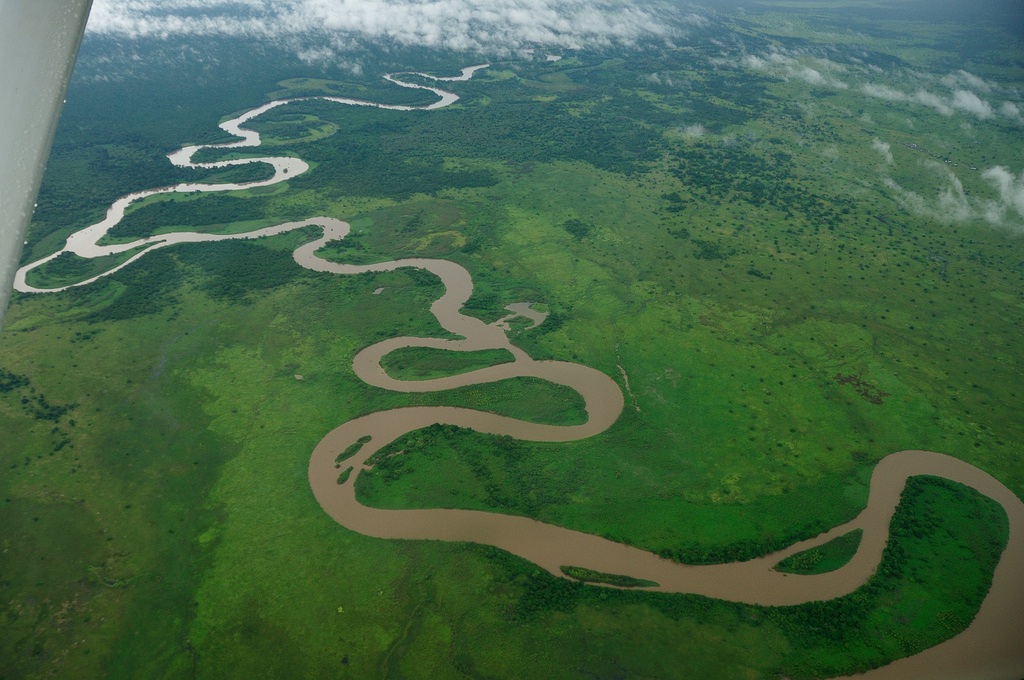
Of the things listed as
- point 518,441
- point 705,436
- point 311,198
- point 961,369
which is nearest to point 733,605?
point 705,436

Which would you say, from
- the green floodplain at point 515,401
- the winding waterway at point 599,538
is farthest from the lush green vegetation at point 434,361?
the winding waterway at point 599,538

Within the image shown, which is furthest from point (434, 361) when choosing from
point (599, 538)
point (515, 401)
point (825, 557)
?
point (825, 557)

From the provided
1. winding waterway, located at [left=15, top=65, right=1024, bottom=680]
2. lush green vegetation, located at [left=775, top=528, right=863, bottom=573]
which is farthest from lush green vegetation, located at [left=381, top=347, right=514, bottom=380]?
lush green vegetation, located at [left=775, top=528, right=863, bottom=573]

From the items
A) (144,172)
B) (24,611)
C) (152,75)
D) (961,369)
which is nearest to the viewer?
(24,611)

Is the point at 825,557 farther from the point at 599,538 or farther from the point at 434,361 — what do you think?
the point at 434,361

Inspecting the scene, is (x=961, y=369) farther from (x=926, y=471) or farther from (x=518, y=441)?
(x=518, y=441)

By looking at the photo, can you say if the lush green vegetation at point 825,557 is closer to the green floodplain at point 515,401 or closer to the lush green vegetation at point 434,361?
the green floodplain at point 515,401
